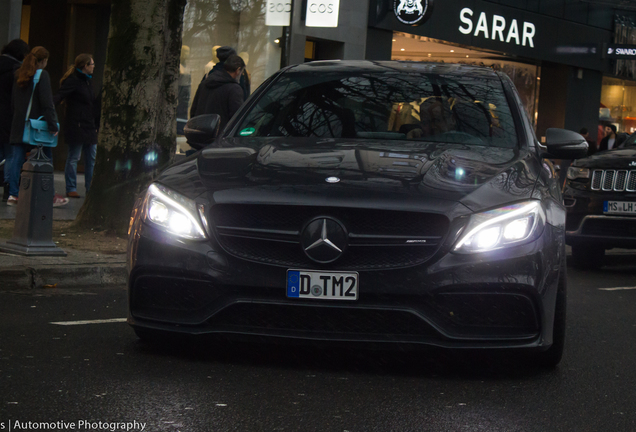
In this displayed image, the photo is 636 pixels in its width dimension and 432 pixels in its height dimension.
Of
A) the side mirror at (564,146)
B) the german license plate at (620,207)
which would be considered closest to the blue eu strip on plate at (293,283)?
the side mirror at (564,146)

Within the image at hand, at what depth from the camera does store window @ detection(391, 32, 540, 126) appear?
23.2 metres

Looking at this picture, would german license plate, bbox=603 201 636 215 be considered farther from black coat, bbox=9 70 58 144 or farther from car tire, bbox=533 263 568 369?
black coat, bbox=9 70 58 144

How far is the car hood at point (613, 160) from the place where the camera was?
10008 millimetres

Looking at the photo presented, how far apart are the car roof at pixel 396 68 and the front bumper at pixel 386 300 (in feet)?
6.26

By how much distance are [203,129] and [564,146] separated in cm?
217

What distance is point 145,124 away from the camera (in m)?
9.44

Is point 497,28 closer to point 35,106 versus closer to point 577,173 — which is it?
point 577,173

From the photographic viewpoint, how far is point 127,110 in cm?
938

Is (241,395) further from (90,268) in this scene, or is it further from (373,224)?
(90,268)

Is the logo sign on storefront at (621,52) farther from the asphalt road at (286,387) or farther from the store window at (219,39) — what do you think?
the asphalt road at (286,387)

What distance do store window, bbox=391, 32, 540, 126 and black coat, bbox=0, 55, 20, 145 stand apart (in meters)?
10.8

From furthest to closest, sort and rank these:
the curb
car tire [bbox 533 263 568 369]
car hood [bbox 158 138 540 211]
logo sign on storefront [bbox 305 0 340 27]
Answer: logo sign on storefront [bbox 305 0 340 27] < the curb < car tire [bbox 533 263 568 369] < car hood [bbox 158 138 540 211]

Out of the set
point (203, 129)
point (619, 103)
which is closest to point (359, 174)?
point (203, 129)

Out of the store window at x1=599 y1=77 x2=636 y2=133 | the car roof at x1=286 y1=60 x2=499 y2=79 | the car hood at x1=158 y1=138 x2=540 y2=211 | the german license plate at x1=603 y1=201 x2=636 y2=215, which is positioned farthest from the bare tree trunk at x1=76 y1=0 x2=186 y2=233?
the store window at x1=599 y1=77 x2=636 y2=133
